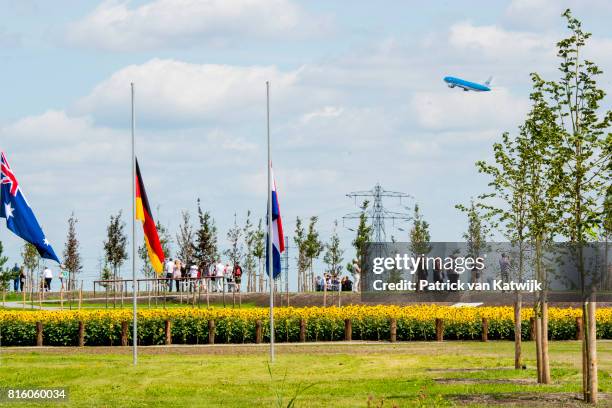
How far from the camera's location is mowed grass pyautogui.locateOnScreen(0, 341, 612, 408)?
68.3 ft

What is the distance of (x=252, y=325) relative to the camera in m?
37.4

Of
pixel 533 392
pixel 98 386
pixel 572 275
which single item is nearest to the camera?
pixel 533 392

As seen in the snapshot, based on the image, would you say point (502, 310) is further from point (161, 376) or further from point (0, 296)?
point (0, 296)

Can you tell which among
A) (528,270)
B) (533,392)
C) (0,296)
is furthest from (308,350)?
(0,296)

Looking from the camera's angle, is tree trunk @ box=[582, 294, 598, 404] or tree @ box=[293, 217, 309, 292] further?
tree @ box=[293, 217, 309, 292]

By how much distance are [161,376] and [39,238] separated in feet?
13.4

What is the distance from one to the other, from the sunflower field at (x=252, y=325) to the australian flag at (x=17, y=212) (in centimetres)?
1137

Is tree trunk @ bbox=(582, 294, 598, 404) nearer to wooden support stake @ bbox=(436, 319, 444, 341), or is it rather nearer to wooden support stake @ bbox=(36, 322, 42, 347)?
wooden support stake @ bbox=(436, 319, 444, 341)

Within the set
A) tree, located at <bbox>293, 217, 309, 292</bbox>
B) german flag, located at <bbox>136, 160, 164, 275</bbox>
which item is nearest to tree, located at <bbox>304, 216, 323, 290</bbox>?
tree, located at <bbox>293, 217, 309, 292</bbox>

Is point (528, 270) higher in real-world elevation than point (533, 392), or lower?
higher

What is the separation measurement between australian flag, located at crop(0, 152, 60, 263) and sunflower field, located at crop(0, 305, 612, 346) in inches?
448

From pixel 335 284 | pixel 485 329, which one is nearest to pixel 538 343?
pixel 485 329

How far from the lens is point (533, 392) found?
67.7 ft

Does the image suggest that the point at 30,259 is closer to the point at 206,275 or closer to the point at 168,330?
the point at 206,275
